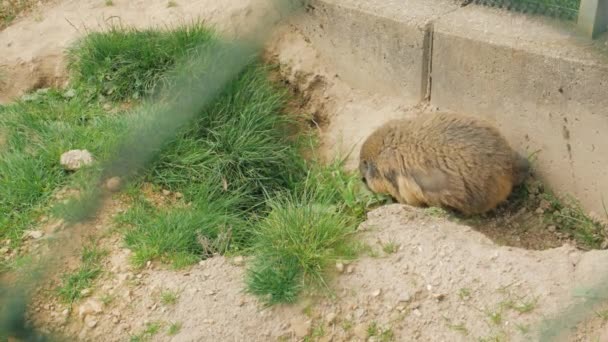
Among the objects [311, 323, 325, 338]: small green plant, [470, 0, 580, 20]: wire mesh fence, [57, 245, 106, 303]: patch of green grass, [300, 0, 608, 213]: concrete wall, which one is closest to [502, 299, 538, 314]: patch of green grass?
[311, 323, 325, 338]: small green plant

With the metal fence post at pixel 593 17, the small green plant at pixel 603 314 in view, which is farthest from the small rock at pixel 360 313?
the metal fence post at pixel 593 17

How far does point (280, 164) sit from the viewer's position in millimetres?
4566

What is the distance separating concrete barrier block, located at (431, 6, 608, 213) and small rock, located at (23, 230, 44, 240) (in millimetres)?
2293

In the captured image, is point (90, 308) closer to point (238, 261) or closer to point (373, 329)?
point (238, 261)

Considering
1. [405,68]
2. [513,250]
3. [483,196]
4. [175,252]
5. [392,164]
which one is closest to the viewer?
[513,250]

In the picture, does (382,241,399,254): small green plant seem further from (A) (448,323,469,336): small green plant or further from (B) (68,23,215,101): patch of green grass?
(B) (68,23,215,101): patch of green grass

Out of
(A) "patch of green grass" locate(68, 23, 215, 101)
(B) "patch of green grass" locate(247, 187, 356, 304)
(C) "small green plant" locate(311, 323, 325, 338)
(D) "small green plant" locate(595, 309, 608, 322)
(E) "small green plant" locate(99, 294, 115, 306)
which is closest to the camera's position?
(D) "small green plant" locate(595, 309, 608, 322)

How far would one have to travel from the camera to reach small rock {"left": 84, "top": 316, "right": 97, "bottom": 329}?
335 cm

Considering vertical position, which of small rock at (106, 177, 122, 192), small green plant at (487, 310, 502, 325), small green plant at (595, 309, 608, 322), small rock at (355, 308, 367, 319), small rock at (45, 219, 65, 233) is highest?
small rock at (106, 177, 122, 192)

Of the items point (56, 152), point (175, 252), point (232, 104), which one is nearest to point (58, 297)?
point (175, 252)

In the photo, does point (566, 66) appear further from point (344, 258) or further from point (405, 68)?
point (344, 258)

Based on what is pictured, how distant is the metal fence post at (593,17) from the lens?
361cm

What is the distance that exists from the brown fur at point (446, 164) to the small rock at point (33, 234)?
1.78 m

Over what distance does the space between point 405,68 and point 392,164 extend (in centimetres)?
65
